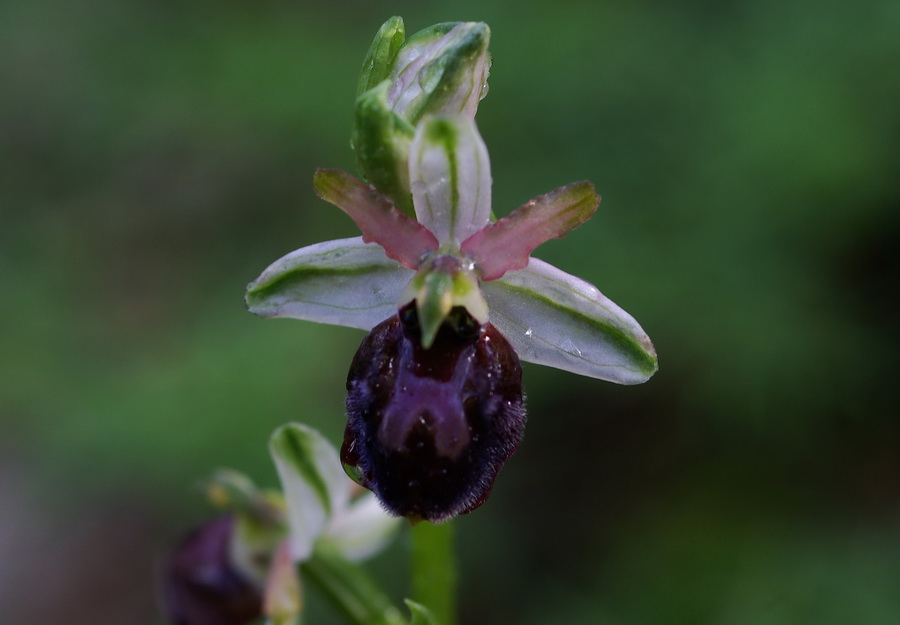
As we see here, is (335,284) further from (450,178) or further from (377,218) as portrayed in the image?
(450,178)

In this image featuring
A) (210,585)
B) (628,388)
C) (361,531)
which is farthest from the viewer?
(628,388)

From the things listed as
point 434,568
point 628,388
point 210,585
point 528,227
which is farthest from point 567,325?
point 628,388

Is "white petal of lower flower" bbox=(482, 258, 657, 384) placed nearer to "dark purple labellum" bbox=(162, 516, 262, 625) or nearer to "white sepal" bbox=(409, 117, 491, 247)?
"white sepal" bbox=(409, 117, 491, 247)

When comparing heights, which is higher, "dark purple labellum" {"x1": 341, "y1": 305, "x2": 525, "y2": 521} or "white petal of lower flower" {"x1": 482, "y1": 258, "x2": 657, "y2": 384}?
"white petal of lower flower" {"x1": 482, "y1": 258, "x2": 657, "y2": 384}

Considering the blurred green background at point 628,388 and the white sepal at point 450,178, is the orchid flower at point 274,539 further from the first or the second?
the blurred green background at point 628,388

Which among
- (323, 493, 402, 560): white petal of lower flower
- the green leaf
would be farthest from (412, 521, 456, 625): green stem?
the green leaf

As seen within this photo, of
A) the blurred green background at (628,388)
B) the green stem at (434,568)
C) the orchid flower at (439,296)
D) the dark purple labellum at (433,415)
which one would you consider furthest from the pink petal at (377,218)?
the blurred green background at (628,388)

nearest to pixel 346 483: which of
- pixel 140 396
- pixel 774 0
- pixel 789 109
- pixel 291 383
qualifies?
pixel 291 383

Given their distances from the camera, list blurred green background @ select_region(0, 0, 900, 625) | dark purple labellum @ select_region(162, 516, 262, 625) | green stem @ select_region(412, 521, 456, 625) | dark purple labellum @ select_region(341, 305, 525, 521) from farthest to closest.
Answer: blurred green background @ select_region(0, 0, 900, 625) → dark purple labellum @ select_region(162, 516, 262, 625) → green stem @ select_region(412, 521, 456, 625) → dark purple labellum @ select_region(341, 305, 525, 521)
